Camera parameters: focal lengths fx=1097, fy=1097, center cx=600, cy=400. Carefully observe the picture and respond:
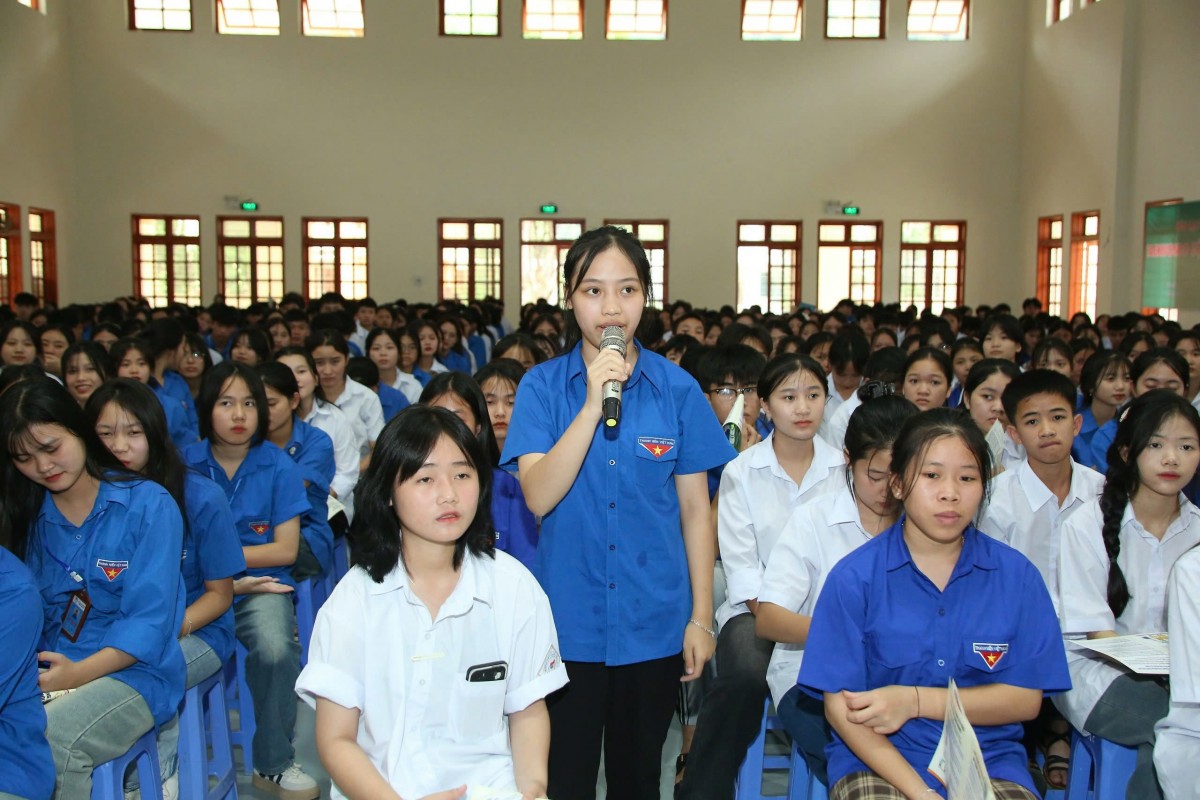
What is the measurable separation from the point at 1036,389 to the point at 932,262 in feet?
41.1

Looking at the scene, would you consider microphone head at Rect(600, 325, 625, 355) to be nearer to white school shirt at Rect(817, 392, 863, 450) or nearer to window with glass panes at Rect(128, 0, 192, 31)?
white school shirt at Rect(817, 392, 863, 450)

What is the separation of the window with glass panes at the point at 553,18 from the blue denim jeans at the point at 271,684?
42.0 feet

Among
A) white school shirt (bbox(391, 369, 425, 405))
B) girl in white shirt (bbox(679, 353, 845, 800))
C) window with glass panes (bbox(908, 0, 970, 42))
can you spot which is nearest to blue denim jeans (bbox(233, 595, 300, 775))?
girl in white shirt (bbox(679, 353, 845, 800))

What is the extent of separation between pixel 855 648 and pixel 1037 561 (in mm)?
1293

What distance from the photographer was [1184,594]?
2.04 meters

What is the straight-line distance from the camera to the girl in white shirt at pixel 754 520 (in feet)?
8.39

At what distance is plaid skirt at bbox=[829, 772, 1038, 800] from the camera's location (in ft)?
6.19

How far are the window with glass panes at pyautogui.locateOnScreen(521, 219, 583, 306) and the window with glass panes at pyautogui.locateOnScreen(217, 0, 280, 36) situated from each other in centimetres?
418

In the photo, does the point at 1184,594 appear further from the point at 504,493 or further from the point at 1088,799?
the point at 504,493

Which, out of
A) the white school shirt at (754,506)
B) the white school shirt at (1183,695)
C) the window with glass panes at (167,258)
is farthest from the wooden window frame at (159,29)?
the white school shirt at (1183,695)

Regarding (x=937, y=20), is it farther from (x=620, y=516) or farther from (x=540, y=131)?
(x=620, y=516)

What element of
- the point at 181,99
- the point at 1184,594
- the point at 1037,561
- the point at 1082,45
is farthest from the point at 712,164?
the point at 1184,594

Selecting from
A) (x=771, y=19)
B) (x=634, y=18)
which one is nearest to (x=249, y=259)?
(x=634, y=18)

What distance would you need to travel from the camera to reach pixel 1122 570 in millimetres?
2578
